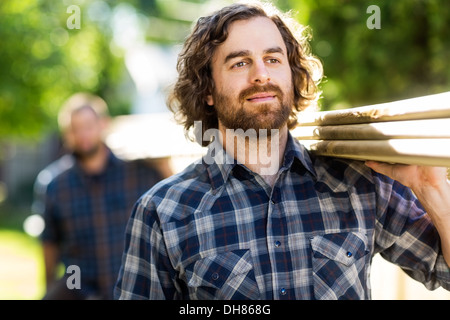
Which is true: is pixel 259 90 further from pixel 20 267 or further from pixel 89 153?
pixel 20 267

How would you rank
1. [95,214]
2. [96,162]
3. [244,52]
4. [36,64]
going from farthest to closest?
[36,64] < [96,162] < [95,214] < [244,52]

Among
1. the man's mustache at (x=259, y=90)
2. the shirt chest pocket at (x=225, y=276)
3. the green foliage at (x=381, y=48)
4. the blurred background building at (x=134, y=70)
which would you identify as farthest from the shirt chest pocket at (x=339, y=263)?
the green foliage at (x=381, y=48)

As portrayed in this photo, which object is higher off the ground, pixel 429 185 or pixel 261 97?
pixel 261 97

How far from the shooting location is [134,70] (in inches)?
874

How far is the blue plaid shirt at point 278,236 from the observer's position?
2.03m

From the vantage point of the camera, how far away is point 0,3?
373 inches

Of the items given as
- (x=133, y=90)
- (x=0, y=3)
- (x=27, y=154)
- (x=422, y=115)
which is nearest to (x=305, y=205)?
(x=422, y=115)

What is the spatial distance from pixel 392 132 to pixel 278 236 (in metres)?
0.60

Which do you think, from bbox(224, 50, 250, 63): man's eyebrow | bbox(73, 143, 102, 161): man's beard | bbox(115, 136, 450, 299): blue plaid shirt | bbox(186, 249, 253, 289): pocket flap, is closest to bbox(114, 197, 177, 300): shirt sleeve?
bbox(115, 136, 450, 299): blue plaid shirt

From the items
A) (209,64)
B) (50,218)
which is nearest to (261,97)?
(209,64)

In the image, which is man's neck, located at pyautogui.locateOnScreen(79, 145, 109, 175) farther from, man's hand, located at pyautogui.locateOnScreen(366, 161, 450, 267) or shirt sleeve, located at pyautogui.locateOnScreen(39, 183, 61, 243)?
man's hand, located at pyautogui.locateOnScreen(366, 161, 450, 267)

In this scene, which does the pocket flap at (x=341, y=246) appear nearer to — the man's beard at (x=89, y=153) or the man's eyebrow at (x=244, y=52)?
the man's eyebrow at (x=244, y=52)

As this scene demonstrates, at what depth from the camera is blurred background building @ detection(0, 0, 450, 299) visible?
360 centimetres

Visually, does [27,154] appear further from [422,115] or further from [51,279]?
[422,115]
